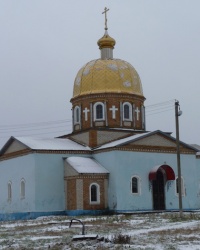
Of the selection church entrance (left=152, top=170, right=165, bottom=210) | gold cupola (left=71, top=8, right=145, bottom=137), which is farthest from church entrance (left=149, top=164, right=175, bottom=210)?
gold cupola (left=71, top=8, right=145, bottom=137)

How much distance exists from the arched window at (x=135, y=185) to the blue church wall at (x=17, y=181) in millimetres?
6085

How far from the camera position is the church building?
31188 mm

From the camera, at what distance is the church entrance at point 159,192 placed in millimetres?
32375

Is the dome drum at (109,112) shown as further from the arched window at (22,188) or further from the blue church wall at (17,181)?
the arched window at (22,188)

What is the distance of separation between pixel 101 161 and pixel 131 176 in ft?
7.16

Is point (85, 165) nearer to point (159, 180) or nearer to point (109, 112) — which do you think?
point (109, 112)

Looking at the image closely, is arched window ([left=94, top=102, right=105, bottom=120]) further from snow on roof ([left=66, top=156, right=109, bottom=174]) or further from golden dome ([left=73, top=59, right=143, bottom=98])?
snow on roof ([left=66, top=156, right=109, bottom=174])

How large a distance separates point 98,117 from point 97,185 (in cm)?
546

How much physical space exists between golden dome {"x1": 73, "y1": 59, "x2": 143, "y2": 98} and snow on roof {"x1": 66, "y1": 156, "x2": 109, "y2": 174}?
200 inches

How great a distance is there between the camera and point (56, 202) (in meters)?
31.9

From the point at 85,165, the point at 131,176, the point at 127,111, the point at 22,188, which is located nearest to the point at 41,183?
the point at 22,188

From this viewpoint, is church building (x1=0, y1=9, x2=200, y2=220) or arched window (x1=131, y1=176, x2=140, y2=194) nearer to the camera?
church building (x1=0, y1=9, x2=200, y2=220)

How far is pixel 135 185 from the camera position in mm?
31859

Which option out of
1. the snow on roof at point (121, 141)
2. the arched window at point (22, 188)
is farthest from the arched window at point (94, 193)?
the arched window at point (22, 188)
